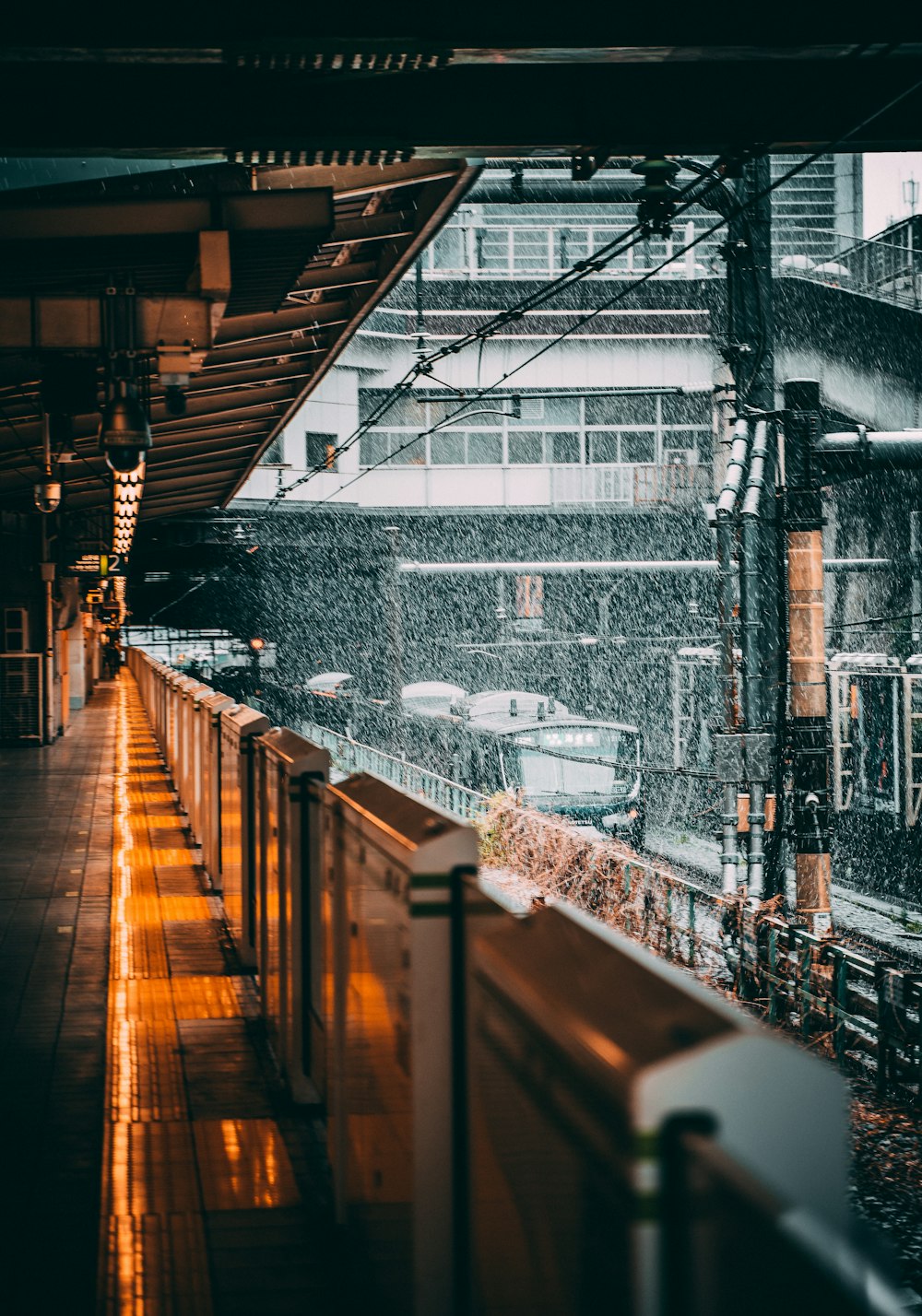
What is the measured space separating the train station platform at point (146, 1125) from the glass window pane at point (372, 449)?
25.4m

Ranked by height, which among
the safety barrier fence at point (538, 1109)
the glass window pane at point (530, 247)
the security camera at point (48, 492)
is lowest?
the safety barrier fence at point (538, 1109)

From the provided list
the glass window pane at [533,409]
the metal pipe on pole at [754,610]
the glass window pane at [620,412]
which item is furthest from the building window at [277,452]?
the metal pipe on pole at [754,610]

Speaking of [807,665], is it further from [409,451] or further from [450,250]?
[450,250]

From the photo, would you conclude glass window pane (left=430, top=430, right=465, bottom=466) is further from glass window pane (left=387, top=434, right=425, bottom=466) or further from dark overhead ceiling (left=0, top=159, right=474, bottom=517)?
dark overhead ceiling (left=0, top=159, right=474, bottom=517)

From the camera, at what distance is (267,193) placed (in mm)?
8234

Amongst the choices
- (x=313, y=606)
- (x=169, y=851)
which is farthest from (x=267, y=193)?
(x=313, y=606)

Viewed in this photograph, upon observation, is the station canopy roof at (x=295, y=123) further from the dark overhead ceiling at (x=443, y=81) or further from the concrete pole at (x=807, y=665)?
the concrete pole at (x=807, y=665)

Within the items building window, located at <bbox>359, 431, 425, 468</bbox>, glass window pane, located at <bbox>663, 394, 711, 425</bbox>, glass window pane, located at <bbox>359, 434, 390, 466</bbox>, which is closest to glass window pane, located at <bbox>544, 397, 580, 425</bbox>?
glass window pane, located at <bbox>663, 394, 711, 425</bbox>

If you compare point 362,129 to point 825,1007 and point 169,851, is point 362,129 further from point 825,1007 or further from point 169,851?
point 825,1007

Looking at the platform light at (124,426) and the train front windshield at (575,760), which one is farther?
the train front windshield at (575,760)

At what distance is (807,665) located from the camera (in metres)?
12.6

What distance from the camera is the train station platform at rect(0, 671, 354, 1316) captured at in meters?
3.63

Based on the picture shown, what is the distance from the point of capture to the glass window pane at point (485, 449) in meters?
37.0

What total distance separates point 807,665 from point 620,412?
25.4 m
